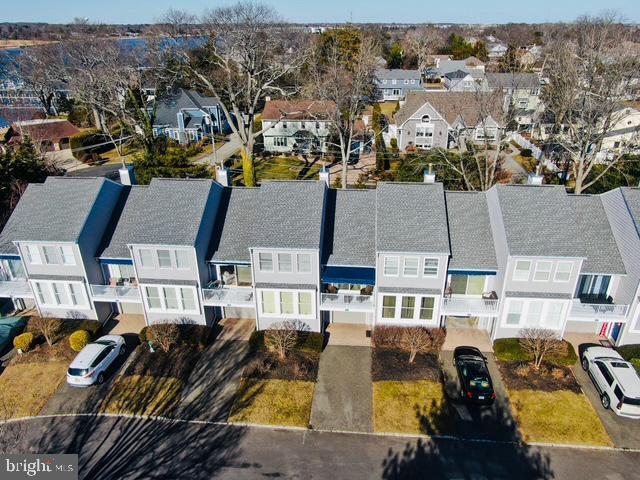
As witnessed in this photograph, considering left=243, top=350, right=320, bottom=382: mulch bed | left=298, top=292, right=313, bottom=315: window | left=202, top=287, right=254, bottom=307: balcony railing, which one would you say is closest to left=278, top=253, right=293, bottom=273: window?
left=298, top=292, right=313, bottom=315: window

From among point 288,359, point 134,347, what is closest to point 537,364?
point 288,359

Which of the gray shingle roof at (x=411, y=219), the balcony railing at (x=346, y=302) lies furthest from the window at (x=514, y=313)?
the balcony railing at (x=346, y=302)

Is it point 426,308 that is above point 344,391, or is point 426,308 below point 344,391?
above

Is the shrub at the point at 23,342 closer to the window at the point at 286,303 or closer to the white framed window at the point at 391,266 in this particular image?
the window at the point at 286,303

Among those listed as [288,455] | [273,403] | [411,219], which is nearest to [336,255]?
[411,219]

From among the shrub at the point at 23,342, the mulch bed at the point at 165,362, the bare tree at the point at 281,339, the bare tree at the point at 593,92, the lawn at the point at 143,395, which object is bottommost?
the lawn at the point at 143,395

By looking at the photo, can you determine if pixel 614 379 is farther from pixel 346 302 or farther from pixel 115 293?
pixel 115 293
